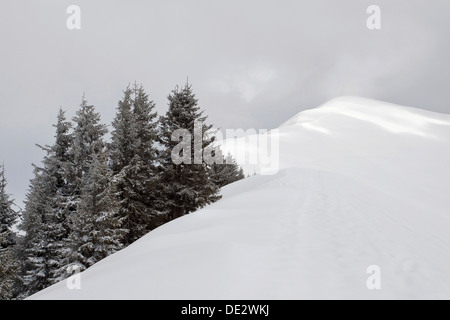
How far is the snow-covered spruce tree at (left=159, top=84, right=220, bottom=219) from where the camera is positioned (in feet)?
52.7

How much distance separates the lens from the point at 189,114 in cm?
1719

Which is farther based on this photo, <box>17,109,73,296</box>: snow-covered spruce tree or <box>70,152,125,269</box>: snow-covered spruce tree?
<box>17,109,73,296</box>: snow-covered spruce tree

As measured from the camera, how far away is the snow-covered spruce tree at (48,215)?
575 inches

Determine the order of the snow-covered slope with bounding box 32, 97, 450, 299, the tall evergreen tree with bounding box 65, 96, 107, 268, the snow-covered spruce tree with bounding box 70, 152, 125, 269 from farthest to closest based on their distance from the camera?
the tall evergreen tree with bounding box 65, 96, 107, 268
the snow-covered spruce tree with bounding box 70, 152, 125, 269
the snow-covered slope with bounding box 32, 97, 450, 299

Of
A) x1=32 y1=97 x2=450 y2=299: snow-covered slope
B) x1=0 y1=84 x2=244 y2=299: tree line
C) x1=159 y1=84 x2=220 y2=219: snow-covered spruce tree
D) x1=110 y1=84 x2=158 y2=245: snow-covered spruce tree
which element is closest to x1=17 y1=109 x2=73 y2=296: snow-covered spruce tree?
x1=0 y1=84 x2=244 y2=299: tree line

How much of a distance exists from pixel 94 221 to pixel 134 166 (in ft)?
13.6

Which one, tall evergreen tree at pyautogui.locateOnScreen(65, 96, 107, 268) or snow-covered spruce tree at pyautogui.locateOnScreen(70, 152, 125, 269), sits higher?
tall evergreen tree at pyautogui.locateOnScreen(65, 96, 107, 268)

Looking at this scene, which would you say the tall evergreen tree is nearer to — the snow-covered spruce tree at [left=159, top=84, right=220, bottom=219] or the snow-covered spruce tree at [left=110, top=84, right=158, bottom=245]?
the snow-covered spruce tree at [left=110, top=84, right=158, bottom=245]

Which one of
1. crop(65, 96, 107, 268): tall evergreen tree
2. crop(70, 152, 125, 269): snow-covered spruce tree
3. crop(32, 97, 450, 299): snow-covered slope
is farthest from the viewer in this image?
crop(65, 96, 107, 268): tall evergreen tree

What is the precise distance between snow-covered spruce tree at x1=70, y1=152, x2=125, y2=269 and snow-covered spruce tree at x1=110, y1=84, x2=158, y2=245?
6.00ft

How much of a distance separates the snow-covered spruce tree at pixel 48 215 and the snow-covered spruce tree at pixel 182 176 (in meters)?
5.57

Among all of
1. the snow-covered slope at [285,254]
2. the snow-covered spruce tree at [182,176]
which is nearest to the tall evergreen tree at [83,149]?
the snow-covered spruce tree at [182,176]
